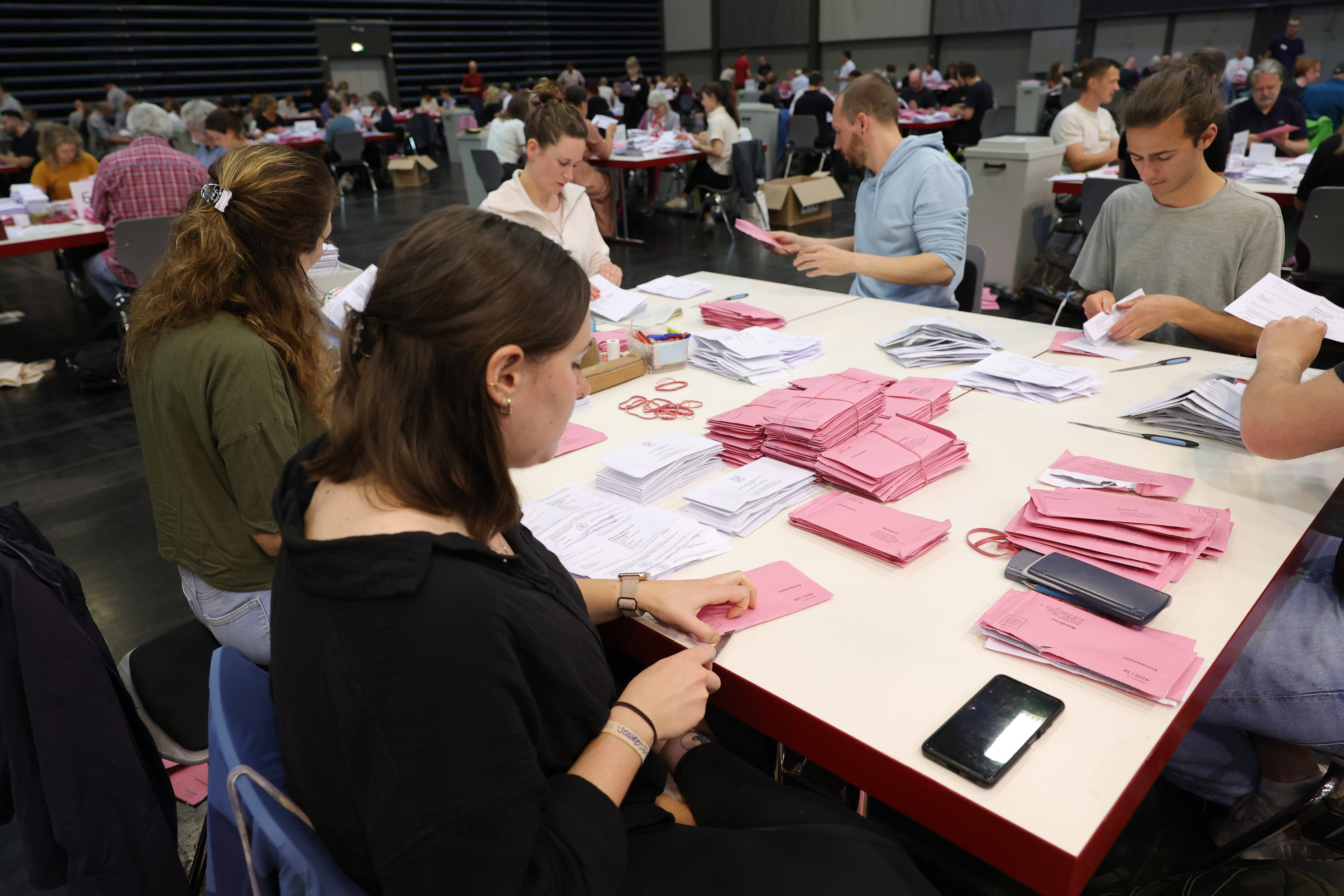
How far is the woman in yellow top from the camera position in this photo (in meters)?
5.89

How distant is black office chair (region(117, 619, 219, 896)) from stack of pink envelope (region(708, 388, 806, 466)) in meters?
1.09

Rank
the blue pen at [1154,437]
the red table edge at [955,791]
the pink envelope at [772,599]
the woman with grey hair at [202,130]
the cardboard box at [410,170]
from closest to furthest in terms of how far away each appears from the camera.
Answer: the red table edge at [955,791] → the pink envelope at [772,599] → the blue pen at [1154,437] → the woman with grey hair at [202,130] → the cardboard box at [410,170]

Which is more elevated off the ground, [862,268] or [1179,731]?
[862,268]

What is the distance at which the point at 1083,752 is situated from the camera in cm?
98

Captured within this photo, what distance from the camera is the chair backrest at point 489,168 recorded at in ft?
22.7

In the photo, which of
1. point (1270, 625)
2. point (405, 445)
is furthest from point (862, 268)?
point (405, 445)

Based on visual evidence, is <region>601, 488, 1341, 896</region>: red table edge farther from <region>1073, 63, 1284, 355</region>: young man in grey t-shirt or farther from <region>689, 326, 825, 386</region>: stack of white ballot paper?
<region>1073, 63, 1284, 355</region>: young man in grey t-shirt

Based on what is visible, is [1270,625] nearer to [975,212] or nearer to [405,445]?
[405,445]

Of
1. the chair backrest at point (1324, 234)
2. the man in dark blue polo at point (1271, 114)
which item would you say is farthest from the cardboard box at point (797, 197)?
the chair backrest at point (1324, 234)

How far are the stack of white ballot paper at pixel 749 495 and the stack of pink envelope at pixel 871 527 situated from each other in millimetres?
50

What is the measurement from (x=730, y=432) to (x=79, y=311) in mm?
6269

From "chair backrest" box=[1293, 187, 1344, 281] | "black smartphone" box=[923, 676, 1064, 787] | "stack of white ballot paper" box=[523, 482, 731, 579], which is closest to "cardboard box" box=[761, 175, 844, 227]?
"chair backrest" box=[1293, 187, 1344, 281]

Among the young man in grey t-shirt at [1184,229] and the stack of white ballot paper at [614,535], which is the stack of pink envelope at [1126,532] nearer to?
the stack of white ballot paper at [614,535]

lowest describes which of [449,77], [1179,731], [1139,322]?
[1179,731]
